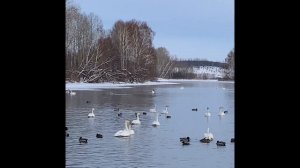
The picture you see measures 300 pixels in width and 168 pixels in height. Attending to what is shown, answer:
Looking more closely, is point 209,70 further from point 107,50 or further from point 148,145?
point 148,145

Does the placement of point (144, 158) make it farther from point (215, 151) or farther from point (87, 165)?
point (215, 151)

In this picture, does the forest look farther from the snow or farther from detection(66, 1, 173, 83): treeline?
the snow

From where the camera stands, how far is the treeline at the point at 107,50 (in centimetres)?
4450

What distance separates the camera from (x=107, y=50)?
160 ft

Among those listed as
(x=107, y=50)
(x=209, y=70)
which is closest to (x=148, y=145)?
(x=107, y=50)

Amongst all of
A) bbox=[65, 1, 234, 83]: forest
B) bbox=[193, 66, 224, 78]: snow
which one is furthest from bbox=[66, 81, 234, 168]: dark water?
bbox=[193, 66, 224, 78]: snow

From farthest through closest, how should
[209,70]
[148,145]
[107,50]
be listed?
[209,70], [107,50], [148,145]

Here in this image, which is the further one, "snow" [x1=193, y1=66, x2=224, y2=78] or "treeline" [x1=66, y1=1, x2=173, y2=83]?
"snow" [x1=193, y1=66, x2=224, y2=78]

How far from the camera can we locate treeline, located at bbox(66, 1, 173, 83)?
44500 millimetres
